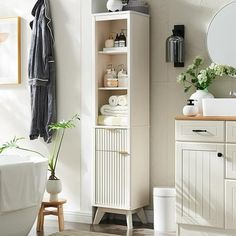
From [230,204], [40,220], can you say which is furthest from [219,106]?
[40,220]

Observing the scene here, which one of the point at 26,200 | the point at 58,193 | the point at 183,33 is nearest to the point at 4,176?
the point at 26,200

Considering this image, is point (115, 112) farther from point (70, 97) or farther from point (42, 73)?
point (42, 73)

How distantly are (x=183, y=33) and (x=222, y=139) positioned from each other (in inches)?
43.6

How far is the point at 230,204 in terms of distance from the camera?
4652 mm

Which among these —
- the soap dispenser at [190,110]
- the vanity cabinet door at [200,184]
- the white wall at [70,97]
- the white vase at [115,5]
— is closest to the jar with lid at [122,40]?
the white vase at [115,5]

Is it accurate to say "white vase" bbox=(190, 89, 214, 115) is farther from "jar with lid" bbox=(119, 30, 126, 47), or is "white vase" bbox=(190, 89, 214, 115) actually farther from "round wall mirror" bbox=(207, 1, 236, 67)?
"jar with lid" bbox=(119, 30, 126, 47)

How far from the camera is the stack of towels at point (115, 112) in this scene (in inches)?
211

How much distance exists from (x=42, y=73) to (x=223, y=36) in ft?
5.48

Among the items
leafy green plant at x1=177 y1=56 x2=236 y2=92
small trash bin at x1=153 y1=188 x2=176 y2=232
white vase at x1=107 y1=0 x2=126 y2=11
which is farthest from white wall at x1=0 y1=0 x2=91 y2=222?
leafy green plant at x1=177 y1=56 x2=236 y2=92

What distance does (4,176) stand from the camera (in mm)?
4461

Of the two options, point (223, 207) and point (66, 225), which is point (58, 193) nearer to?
point (66, 225)

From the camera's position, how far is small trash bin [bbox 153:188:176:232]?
519cm

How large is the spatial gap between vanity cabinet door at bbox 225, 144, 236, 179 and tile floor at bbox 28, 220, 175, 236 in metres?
0.86

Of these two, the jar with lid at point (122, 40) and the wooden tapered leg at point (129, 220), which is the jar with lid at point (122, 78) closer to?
the jar with lid at point (122, 40)
